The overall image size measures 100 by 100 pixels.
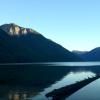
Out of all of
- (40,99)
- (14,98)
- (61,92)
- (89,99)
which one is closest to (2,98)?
(14,98)

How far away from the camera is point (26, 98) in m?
53.1

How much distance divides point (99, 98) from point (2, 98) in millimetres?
16841

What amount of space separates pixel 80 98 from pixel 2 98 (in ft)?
44.7

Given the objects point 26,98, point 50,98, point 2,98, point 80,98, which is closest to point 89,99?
point 80,98

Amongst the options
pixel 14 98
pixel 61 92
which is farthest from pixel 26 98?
pixel 61 92

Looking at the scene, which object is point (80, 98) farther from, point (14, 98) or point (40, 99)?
point (14, 98)

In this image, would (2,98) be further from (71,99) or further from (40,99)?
(71,99)

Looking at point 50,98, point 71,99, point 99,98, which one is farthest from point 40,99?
point 99,98

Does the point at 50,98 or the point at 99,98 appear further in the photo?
the point at 99,98

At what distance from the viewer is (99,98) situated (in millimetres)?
54719

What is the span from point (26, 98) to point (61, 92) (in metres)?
6.42

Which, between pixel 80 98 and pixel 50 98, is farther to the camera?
pixel 80 98

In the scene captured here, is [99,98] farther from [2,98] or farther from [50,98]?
[2,98]

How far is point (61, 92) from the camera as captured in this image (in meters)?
55.2
